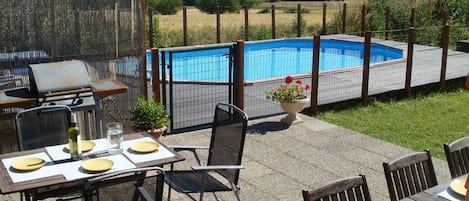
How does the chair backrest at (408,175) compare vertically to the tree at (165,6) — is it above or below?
below

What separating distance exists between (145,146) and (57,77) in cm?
195

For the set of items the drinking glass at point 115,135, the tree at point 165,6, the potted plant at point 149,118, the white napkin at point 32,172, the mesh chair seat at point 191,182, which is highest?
the tree at point 165,6

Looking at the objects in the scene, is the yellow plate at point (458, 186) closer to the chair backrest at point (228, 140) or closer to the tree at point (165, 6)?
the chair backrest at point (228, 140)

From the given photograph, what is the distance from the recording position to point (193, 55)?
431 inches

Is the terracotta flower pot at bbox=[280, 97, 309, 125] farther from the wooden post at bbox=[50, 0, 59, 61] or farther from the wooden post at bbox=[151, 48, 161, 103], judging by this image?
A: the wooden post at bbox=[50, 0, 59, 61]

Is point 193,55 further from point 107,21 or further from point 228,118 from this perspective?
point 228,118

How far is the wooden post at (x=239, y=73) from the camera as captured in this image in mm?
7469

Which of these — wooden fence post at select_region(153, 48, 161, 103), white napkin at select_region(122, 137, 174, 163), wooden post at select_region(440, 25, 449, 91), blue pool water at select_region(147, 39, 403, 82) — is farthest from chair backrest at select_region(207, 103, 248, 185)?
wooden post at select_region(440, 25, 449, 91)

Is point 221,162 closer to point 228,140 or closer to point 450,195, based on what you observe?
point 228,140

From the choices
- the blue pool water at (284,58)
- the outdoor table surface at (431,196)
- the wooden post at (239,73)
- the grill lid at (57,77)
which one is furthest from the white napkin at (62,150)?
the blue pool water at (284,58)

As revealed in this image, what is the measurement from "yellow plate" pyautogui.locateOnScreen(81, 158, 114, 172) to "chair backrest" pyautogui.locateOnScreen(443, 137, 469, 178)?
236cm

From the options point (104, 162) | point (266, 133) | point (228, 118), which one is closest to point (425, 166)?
point (228, 118)

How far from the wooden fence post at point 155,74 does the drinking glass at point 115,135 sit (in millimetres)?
2971

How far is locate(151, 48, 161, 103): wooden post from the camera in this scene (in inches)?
274
